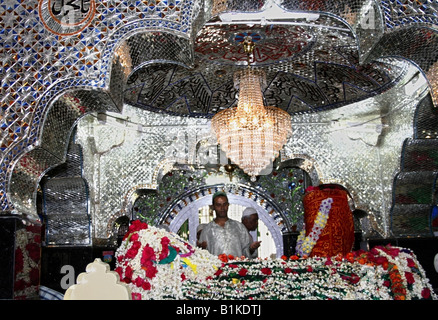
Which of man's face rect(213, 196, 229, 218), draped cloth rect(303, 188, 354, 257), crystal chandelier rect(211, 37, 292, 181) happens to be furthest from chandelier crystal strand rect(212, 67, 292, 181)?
draped cloth rect(303, 188, 354, 257)

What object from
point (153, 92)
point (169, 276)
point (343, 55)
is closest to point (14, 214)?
point (169, 276)

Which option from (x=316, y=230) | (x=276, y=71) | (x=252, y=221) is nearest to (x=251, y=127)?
(x=276, y=71)

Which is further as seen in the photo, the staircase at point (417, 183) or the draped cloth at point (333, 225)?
the staircase at point (417, 183)

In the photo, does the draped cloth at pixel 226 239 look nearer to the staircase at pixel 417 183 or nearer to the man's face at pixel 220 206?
the man's face at pixel 220 206

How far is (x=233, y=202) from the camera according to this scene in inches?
341

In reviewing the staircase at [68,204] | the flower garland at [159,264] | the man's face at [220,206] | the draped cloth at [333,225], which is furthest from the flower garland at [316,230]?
the staircase at [68,204]

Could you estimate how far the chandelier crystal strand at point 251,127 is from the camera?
588 centimetres

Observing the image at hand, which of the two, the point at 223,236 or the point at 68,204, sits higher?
the point at 68,204

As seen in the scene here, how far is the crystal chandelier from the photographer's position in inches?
231

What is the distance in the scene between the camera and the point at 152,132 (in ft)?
25.1

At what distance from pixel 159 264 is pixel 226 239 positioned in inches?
88.4

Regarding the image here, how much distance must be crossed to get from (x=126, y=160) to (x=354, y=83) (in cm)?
367

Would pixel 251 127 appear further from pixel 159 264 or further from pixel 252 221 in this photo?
pixel 252 221

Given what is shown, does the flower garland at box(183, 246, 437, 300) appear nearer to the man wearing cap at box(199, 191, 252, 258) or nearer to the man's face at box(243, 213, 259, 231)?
the man wearing cap at box(199, 191, 252, 258)
